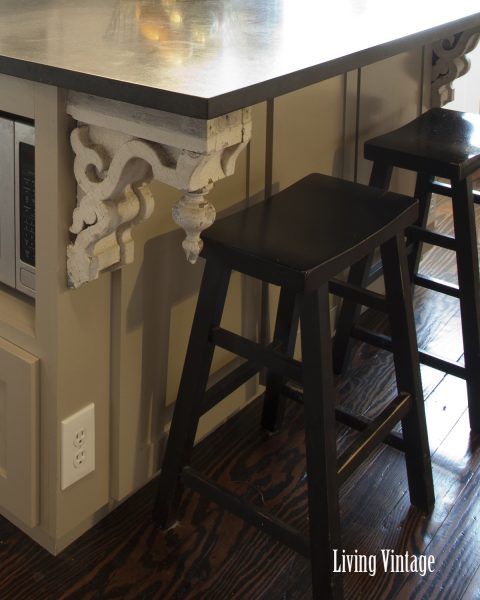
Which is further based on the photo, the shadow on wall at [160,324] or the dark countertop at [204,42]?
the shadow on wall at [160,324]

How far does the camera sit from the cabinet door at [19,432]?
4.95 ft

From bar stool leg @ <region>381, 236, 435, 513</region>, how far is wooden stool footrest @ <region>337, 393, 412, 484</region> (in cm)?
4

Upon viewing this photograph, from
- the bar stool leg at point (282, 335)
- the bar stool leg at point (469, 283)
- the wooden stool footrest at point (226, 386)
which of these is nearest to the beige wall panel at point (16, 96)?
the wooden stool footrest at point (226, 386)

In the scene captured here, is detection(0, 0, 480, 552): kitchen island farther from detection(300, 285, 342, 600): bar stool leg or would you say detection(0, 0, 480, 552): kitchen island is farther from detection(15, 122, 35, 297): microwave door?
detection(300, 285, 342, 600): bar stool leg

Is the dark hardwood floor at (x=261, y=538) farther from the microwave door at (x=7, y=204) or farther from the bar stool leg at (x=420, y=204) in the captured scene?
the microwave door at (x=7, y=204)

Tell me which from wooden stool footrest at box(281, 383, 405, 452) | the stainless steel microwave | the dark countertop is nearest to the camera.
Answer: the dark countertop

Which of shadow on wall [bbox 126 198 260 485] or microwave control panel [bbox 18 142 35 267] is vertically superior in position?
microwave control panel [bbox 18 142 35 267]

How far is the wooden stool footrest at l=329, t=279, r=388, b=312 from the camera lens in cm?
175

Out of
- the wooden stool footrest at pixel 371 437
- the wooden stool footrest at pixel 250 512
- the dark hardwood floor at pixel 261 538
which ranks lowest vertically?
the dark hardwood floor at pixel 261 538

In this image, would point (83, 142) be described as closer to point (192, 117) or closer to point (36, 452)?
point (192, 117)

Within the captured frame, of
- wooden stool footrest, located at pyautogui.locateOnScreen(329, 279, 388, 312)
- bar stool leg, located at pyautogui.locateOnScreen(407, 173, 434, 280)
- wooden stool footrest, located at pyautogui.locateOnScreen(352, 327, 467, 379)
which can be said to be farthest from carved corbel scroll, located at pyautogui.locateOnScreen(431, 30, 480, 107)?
wooden stool footrest, located at pyautogui.locateOnScreen(329, 279, 388, 312)

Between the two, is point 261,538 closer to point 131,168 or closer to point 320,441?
point 320,441

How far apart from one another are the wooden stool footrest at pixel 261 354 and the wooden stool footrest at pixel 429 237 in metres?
0.79

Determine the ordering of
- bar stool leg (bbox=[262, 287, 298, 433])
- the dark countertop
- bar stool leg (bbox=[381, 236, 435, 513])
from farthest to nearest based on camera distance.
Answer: bar stool leg (bbox=[262, 287, 298, 433]), bar stool leg (bbox=[381, 236, 435, 513]), the dark countertop
